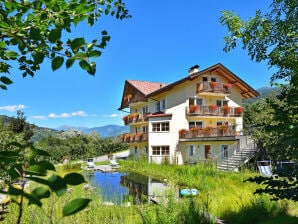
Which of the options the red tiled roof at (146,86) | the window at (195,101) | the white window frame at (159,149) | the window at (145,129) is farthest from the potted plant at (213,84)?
the window at (145,129)

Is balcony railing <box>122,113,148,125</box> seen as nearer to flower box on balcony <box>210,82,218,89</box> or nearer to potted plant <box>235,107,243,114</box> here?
flower box on balcony <box>210,82,218,89</box>

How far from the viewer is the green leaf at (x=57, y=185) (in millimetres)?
649

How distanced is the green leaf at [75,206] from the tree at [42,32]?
47cm

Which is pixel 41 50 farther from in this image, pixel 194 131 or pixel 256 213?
pixel 194 131

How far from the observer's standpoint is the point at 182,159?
31.8m

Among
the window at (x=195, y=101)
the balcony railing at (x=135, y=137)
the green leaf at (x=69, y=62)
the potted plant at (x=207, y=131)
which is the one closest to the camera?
the green leaf at (x=69, y=62)

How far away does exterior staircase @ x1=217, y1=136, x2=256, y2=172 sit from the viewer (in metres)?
22.2

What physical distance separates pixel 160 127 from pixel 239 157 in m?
10.2

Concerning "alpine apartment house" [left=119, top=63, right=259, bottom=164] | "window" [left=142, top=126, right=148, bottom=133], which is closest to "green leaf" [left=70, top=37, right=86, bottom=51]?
"alpine apartment house" [left=119, top=63, right=259, bottom=164]

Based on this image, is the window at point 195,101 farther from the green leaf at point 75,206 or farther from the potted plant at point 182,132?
the green leaf at point 75,206

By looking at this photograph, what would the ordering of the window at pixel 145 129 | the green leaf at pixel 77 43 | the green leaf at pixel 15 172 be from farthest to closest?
1. the window at pixel 145 129
2. the green leaf at pixel 77 43
3. the green leaf at pixel 15 172

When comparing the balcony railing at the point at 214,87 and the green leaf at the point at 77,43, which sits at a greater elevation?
the balcony railing at the point at 214,87

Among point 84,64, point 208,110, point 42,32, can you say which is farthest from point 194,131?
point 84,64

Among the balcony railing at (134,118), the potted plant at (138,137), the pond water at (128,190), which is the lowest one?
the pond water at (128,190)
